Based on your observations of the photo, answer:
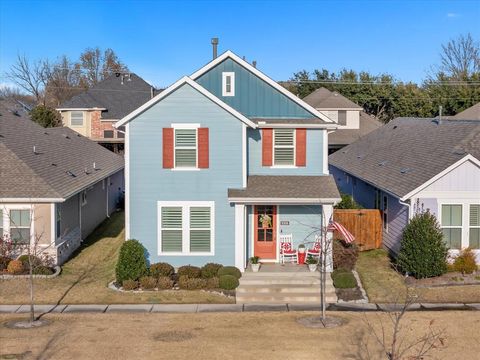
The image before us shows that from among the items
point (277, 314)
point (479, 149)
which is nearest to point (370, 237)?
point (479, 149)

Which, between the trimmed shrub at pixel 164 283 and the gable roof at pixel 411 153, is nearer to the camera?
the trimmed shrub at pixel 164 283

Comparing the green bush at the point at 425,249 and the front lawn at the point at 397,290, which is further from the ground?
the green bush at the point at 425,249

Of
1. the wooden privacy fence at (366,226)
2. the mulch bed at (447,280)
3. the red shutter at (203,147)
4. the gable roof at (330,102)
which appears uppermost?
the gable roof at (330,102)

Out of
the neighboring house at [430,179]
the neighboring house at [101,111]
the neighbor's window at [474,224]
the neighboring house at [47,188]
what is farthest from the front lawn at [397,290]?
the neighboring house at [101,111]

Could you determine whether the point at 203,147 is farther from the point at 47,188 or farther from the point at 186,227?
the point at 47,188

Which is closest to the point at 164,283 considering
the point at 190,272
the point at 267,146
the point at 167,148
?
the point at 190,272

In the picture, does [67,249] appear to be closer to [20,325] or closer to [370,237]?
[20,325]

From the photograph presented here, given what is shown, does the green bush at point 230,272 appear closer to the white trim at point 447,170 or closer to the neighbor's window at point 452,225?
the white trim at point 447,170
